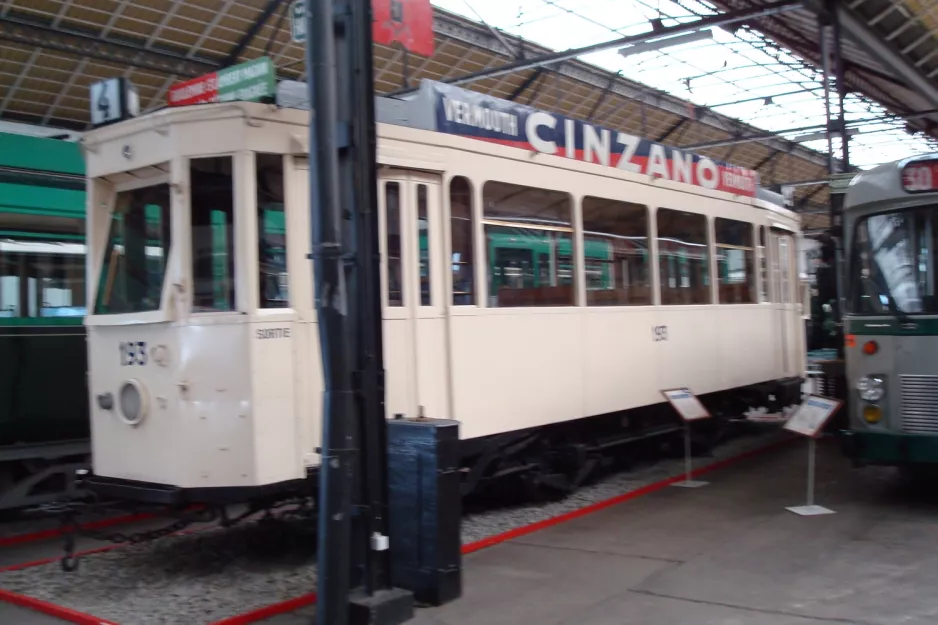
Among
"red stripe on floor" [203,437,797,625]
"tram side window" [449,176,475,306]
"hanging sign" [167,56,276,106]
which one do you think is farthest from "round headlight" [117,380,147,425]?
"tram side window" [449,176,475,306]

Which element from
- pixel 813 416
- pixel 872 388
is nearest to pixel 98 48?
pixel 813 416

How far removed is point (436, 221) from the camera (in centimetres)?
710

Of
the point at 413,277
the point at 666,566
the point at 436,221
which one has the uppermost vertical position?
the point at 436,221

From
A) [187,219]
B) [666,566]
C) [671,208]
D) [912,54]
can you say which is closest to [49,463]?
[187,219]

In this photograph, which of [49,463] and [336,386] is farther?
[49,463]

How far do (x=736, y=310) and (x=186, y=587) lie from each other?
24.6 feet

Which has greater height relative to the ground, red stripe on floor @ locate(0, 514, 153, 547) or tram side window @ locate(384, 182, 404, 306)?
tram side window @ locate(384, 182, 404, 306)

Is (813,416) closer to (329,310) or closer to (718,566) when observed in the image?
(718,566)

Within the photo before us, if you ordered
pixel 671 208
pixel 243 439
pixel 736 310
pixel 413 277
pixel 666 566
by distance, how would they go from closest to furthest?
pixel 243 439 → pixel 666 566 → pixel 413 277 → pixel 671 208 → pixel 736 310

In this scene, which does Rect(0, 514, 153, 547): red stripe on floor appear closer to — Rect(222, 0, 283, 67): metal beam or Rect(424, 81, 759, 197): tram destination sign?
Rect(424, 81, 759, 197): tram destination sign

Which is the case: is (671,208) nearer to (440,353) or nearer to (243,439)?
(440,353)

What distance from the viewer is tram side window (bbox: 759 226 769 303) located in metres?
12.0

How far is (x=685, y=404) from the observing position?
923cm

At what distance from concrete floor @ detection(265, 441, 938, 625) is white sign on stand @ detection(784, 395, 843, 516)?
0.58 feet
